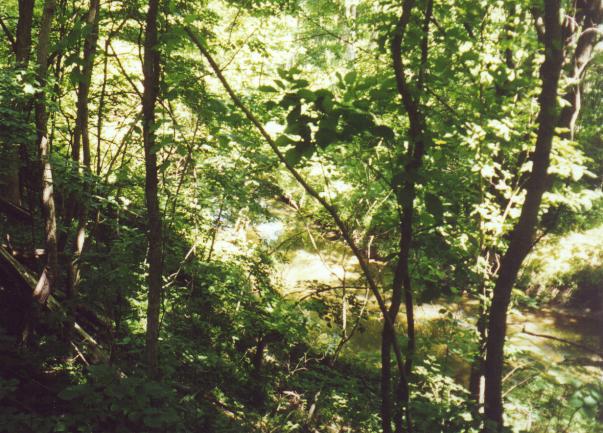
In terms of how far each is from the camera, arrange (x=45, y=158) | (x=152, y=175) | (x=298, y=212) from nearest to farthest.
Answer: (x=152, y=175) → (x=45, y=158) → (x=298, y=212)

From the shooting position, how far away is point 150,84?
2270mm

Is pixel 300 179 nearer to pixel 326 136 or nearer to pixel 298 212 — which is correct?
pixel 326 136

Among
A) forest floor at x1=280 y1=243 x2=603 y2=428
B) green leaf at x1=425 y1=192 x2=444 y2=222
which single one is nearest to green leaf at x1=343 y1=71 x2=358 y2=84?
green leaf at x1=425 y1=192 x2=444 y2=222

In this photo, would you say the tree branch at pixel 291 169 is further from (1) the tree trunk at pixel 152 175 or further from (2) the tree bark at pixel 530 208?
(2) the tree bark at pixel 530 208

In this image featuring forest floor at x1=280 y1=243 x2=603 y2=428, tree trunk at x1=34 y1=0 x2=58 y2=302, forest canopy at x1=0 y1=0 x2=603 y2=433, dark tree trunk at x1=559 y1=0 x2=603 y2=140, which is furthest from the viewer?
forest floor at x1=280 y1=243 x2=603 y2=428

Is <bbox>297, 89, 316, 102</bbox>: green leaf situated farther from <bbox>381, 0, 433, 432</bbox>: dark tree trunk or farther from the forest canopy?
<bbox>381, 0, 433, 432</bbox>: dark tree trunk

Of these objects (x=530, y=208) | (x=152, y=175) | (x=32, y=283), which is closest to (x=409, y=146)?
(x=530, y=208)

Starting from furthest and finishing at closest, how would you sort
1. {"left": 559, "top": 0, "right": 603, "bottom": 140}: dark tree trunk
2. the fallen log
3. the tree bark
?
{"left": 559, "top": 0, "right": 603, "bottom": 140}: dark tree trunk, the fallen log, the tree bark

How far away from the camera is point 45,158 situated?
3604 millimetres

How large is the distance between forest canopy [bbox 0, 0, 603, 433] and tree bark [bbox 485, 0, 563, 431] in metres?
0.01

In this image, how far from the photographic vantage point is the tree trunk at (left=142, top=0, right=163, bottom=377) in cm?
220

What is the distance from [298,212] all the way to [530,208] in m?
3.15

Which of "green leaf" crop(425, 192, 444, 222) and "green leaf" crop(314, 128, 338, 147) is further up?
"green leaf" crop(314, 128, 338, 147)

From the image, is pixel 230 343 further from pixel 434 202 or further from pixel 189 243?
pixel 434 202
